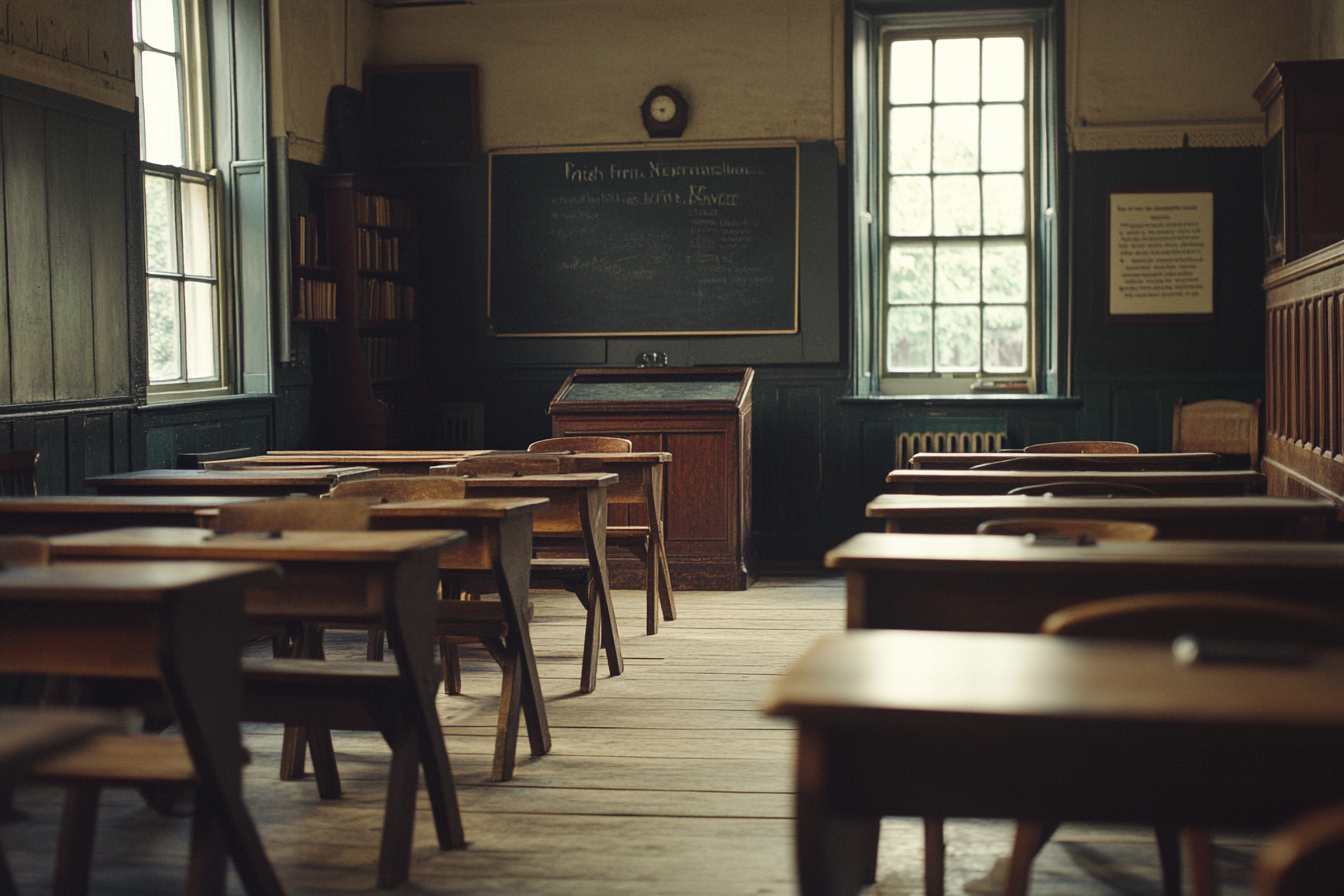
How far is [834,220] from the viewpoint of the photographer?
8.01m

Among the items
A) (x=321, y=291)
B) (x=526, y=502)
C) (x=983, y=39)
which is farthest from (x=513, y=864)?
(x=983, y=39)

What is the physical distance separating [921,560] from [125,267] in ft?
14.9

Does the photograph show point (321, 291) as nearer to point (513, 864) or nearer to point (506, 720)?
point (506, 720)

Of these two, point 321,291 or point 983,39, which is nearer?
point 321,291

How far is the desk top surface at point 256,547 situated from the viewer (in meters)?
2.76

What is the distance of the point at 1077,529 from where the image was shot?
305cm

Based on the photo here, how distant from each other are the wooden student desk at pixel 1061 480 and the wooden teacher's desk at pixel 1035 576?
5.05ft

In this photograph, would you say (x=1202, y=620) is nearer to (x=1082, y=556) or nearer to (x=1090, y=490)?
(x=1082, y=556)

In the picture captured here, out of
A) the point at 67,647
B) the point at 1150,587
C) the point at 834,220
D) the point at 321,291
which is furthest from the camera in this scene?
the point at 834,220

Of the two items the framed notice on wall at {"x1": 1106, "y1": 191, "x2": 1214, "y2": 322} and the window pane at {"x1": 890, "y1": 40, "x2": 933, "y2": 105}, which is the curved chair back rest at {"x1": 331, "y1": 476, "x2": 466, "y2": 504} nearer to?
the framed notice on wall at {"x1": 1106, "y1": 191, "x2": 1214, "y2": 322}

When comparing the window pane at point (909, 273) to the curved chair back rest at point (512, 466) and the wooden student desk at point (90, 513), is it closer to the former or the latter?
the curved chair back rest at point (512, 466)

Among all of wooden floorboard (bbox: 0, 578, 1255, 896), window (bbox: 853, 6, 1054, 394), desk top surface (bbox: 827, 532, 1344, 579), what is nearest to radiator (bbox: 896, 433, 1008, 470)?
window (bbox: 853, 6, 1054, 394)

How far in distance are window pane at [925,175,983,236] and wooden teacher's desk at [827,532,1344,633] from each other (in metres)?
5.70

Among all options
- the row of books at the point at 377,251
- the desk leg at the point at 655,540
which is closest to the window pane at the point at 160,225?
the row of books at the point at 377,251
